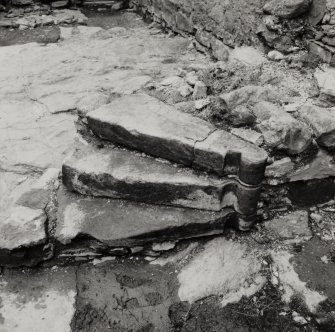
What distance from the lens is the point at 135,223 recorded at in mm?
2695

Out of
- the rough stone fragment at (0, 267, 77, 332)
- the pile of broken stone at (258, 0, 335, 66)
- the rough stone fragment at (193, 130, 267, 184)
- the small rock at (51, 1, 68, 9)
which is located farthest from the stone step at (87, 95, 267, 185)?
the small rock at (51, 1, 68, 9)

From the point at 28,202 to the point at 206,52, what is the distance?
9.33 ft

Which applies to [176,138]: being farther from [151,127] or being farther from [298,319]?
[298,319]

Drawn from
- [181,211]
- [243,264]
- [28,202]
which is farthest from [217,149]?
[28,202]

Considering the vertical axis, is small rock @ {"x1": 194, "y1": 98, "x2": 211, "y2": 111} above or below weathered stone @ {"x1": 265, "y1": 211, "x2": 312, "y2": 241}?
above

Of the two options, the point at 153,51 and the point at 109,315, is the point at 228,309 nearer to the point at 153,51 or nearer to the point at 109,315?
the point at 109,315

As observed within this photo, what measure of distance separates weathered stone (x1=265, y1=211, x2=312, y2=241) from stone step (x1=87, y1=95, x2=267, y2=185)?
482 mm

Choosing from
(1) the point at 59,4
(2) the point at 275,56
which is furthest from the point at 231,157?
(1) the point at 59,4

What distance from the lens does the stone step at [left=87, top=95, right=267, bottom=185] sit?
2559 millimetres

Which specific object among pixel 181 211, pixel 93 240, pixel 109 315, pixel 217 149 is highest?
pixel 217 149

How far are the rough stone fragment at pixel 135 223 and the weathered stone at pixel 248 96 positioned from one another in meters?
0.84

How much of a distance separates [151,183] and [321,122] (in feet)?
4.17

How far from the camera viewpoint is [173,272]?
268cm

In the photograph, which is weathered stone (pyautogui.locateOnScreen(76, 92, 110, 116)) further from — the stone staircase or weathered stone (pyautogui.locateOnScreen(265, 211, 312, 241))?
weathered stone (pyautogui.locateOnScreen(265, 211, 312, 241))
